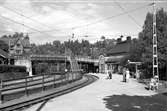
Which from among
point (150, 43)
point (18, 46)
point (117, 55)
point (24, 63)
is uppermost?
point (18, 46)

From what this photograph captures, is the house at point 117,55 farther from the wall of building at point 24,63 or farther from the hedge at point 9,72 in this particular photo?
the hedge at point 9,72

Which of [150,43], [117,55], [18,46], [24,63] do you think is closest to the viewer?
[150,43]

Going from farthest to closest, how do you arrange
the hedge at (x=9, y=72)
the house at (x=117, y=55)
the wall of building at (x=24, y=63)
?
the house at (x=117, y=55), the wall of building at (x=24, y=63), the hedge at (x=9, y=72)

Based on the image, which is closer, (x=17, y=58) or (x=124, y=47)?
(x=17, y=58)

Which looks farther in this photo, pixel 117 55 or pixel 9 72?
pixel 117 55

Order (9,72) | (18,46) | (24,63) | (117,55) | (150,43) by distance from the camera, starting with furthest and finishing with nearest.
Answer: (18,46) < (117,55) < (24,63) < (9,72) < (150,43)

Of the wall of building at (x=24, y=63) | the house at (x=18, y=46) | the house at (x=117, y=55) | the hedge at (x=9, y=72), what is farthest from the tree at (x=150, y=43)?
the house at (x=18, y=46)

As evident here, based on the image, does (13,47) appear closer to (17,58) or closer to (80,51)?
(17,58)

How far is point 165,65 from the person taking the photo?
28000mm

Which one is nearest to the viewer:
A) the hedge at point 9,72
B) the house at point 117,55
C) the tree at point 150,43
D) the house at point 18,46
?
the tree at point 150,43

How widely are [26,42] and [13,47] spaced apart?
34.7 ft

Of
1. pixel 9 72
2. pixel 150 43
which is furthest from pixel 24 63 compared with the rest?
pixel 150 43

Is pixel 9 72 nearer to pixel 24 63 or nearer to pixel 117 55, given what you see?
pixel 24 63

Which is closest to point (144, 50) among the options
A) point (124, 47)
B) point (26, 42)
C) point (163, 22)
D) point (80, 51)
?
point (163, 22)
